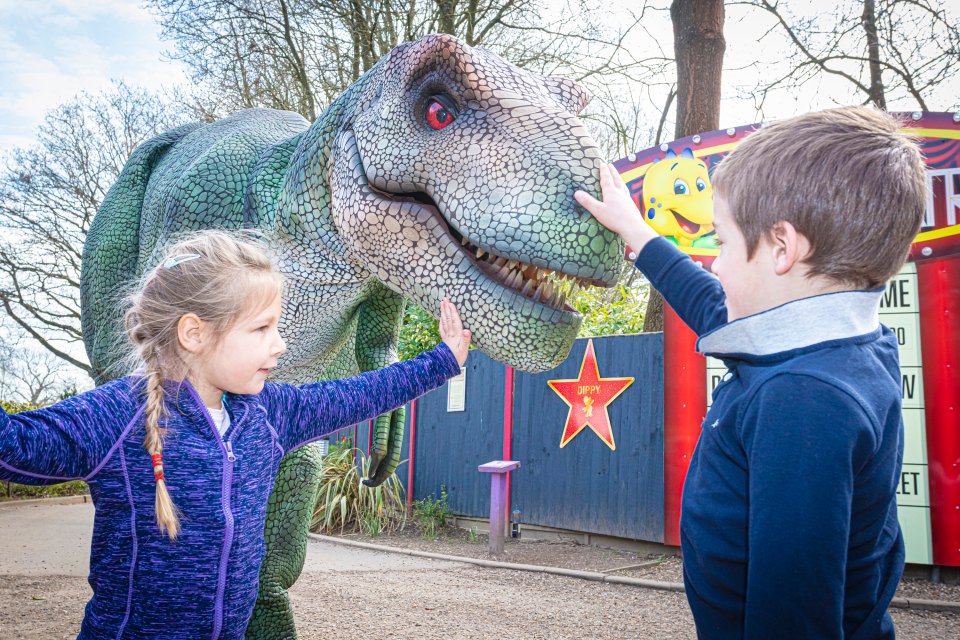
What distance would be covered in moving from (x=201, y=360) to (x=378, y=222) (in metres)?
0.45

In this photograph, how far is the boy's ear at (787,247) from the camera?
46.6 inches

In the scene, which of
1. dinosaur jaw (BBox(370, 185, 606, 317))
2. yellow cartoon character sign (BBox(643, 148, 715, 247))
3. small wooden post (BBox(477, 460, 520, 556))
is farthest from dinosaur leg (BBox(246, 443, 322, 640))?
small wooden post (BBox(477, 460, 520, 556))

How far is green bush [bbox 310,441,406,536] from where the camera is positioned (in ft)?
31.6

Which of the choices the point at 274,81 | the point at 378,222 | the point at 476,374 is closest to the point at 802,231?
the point at 378,222

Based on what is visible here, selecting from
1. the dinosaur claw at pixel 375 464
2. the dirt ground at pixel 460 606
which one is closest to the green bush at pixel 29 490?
the dirt ground at pixel 460 606

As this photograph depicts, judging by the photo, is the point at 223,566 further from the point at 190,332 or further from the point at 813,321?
the point at 813,321

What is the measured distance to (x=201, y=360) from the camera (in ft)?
5.16

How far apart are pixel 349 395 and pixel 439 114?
64cm

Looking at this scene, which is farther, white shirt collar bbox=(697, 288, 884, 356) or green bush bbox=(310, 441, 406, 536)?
green bush bbox=(310, 441, 406, 536)

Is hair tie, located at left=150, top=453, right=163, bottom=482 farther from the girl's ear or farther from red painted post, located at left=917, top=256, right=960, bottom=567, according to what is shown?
red painted post, located at left=917, top=256, right=960, bottom=567

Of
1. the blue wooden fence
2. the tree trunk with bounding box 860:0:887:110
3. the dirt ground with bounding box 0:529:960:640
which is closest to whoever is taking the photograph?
the dirt ground with bounding box 0:529:960:640

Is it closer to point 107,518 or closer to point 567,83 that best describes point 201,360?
point 107,518

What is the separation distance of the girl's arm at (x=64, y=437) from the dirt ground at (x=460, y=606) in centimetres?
280

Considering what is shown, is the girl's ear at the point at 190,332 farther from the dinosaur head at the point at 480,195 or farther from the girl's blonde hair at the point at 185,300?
the dinosaur head at the point at 480,195
